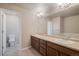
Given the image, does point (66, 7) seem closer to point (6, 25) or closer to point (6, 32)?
point (6, 25)

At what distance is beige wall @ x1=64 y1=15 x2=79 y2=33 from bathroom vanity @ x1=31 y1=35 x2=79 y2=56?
249 mm

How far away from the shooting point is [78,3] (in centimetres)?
188

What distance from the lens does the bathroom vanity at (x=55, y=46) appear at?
1745mm

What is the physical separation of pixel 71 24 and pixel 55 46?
623mm

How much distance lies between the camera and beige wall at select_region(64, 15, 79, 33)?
1882 millimetres

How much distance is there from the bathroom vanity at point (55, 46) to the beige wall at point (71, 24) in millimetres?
249

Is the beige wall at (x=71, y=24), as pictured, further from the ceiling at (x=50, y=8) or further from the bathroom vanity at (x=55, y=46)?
the bathroom vanity at (x=55, y=46)

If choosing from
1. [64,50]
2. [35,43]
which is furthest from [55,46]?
[35,43]

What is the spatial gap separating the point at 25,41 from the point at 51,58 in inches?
32.2

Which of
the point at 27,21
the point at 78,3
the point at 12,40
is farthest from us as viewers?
the point at 12,40

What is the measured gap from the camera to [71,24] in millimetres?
1915

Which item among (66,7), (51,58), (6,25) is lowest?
(51,58)

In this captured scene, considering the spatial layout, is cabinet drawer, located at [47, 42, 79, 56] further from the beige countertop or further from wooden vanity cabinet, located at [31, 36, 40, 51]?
wooden vanity cabinet, located at [31, 36, 40, 51]

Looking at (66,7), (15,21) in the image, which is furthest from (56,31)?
(15,21)
